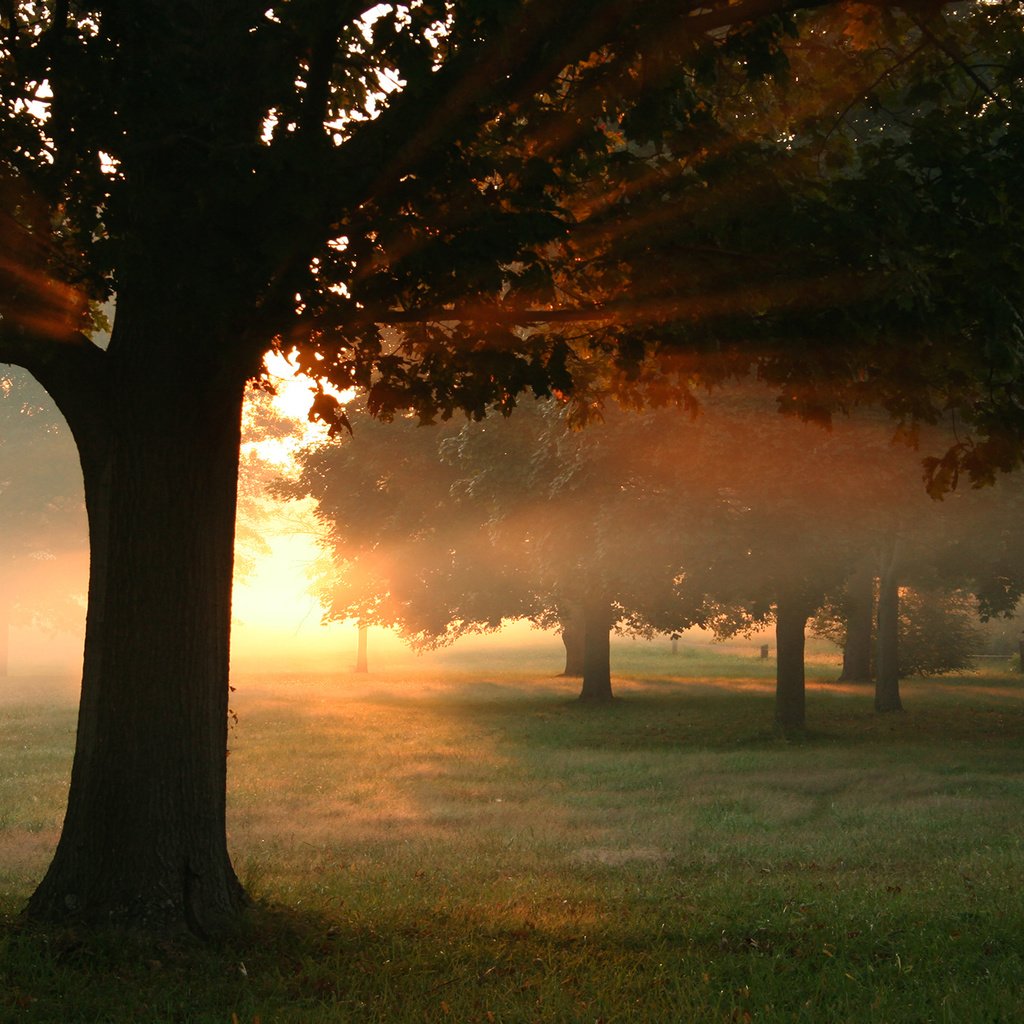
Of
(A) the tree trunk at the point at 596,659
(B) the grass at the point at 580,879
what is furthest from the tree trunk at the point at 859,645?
(B) the grass at the point at 580,879

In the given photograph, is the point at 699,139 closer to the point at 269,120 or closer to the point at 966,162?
the point at 966,162

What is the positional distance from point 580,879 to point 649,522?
1282 cm

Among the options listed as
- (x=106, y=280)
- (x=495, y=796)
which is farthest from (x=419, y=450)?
(x=106, y=280)

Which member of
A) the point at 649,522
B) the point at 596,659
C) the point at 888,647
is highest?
the point at 649,522

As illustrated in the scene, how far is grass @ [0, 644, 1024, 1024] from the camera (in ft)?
20.9

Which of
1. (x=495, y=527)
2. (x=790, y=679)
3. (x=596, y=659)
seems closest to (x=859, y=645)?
(x=596, y=659)

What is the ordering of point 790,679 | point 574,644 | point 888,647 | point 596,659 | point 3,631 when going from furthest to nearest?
point 3,631 → point 574,644 → point 596,659 → point 888,647 → point 790,679

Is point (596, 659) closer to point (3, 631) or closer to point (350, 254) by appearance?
point (350, 254)

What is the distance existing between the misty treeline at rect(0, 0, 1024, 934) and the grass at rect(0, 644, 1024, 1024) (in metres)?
1.03

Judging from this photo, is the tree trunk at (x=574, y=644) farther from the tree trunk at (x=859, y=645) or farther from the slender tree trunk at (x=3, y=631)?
the slender tree trunk at (x=3, y=631)

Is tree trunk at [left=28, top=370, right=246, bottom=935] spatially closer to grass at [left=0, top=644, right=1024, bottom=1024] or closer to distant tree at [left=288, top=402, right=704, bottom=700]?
grass at [left=0, top=644, right=1024, bottom=1024]

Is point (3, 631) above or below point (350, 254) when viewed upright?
below

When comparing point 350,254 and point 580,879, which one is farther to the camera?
point 580,879

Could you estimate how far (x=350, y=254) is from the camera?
711cm
